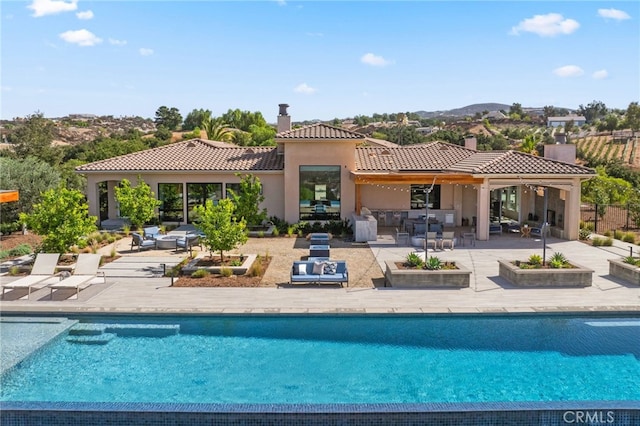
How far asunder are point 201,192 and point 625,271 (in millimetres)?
20562

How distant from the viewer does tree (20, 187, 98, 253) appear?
727 inches

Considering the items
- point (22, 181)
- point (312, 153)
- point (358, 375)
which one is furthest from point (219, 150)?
point (358, 375)

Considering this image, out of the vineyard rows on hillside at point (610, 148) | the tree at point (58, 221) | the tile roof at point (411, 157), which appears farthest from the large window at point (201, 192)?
the vineyard rows on hillside at point (610, 148)

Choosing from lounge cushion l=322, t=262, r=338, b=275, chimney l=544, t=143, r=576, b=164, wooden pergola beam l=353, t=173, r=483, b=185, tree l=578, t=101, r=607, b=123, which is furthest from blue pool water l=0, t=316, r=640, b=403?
tree l=578, t=101, r=607, b=123

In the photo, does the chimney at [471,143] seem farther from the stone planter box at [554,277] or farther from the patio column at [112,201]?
the patio column at [112,201]

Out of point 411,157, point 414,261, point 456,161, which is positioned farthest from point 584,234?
point 414,261

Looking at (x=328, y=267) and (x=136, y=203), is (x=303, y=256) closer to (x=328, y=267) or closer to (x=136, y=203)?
(x=328, y=267)

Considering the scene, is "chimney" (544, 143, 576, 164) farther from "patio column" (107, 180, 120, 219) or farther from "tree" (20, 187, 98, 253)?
"patio column" (107, 180, 120, 219)

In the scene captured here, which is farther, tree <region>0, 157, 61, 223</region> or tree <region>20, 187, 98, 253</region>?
tree <region>0, 157, 61, 223</region>

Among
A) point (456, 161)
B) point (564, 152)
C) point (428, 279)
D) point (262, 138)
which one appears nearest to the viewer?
point (428, 279)

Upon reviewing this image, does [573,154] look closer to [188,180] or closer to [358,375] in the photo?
[188,180]

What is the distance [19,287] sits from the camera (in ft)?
50.0

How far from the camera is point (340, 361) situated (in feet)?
36.4

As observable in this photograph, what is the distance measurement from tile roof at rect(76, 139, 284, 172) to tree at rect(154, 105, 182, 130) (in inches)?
3886
